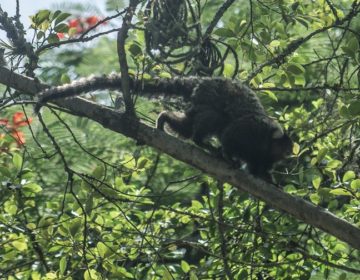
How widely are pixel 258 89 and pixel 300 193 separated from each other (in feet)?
3.04

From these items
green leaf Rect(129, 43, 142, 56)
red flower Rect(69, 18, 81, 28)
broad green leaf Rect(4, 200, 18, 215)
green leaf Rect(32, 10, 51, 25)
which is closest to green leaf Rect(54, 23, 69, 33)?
green leaf Rect(32, 10, 51, 25)

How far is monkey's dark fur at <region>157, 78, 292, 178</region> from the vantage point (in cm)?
589

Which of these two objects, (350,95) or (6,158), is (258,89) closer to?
(350,95)

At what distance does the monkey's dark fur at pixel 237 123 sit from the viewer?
5891 mm

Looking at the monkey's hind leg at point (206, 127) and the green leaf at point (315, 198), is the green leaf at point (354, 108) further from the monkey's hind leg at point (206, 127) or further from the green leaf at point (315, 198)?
the monkey's hind leg at point (206, 127)

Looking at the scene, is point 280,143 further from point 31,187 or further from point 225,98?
point 31,187

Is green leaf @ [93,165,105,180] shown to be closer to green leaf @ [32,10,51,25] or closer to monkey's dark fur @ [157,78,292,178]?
monkey's dark fur @ [157,78,292,178]

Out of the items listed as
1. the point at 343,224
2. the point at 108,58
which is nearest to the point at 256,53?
the point at 343,224

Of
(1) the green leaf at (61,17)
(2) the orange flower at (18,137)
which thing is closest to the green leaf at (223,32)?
(1) the green leaf at (61,17)

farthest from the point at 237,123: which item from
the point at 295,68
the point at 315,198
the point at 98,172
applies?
the point at 98,172

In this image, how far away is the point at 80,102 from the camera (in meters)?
4.88

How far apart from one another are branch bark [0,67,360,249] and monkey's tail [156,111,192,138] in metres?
1.32

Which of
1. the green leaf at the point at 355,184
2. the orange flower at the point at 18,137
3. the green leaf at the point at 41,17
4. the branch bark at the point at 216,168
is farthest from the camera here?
the orange flower at the point at 18,137

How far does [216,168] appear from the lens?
15.5 ft
